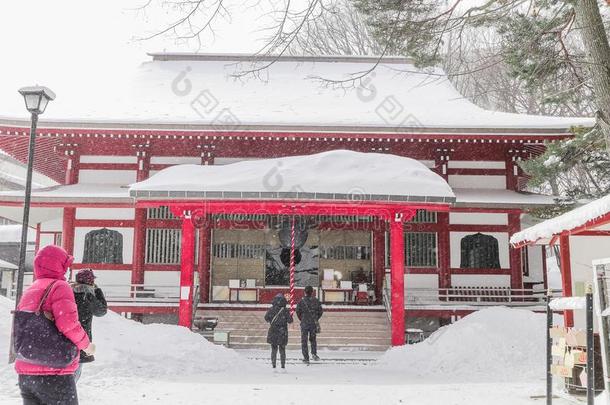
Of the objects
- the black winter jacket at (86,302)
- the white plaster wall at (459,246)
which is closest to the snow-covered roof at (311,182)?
the white plaster wall at (459,246)

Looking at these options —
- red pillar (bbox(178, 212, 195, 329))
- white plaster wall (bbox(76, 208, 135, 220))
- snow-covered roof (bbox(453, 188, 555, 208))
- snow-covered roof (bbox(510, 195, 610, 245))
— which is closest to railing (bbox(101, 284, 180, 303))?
white plaster wall (bbox(76, 208, 135, 220))

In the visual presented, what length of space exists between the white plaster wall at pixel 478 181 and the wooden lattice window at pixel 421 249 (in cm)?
174

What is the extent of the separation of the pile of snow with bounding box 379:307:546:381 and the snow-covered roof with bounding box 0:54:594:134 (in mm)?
5665

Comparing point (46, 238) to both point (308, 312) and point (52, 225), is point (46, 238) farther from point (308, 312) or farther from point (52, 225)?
point (308, 312)

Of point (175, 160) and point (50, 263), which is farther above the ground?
point (175, 160)

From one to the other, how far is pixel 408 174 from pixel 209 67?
39.1 feet

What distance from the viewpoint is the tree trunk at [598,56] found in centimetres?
803

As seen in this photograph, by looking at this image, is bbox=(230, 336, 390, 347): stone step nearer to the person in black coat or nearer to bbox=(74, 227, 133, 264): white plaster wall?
the person in black coat

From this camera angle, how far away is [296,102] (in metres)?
18.1

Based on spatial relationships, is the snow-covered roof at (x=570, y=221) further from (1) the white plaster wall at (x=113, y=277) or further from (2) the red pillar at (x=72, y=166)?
(2) the red pillar at (x=72, y=166)

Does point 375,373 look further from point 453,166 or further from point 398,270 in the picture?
point 453,166

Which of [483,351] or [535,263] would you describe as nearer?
[483,351]

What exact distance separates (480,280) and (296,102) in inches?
326

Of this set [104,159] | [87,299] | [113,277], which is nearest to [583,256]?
[87,299]
